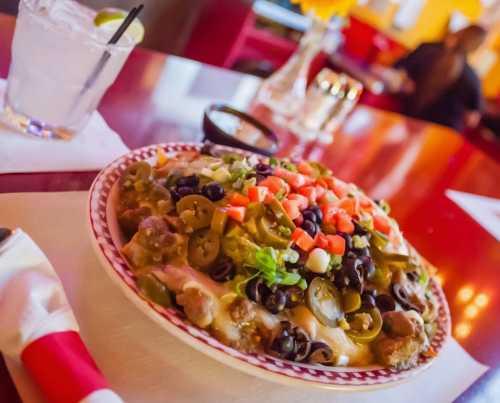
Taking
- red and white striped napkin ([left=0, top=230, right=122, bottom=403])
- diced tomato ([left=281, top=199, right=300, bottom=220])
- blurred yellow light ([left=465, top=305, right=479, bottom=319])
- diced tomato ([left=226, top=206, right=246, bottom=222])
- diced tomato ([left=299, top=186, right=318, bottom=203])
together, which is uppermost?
diced tomato ([left=299, top=186, right=318, bottom=203])

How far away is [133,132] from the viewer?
1.32 m

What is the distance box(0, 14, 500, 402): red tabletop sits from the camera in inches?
46.2

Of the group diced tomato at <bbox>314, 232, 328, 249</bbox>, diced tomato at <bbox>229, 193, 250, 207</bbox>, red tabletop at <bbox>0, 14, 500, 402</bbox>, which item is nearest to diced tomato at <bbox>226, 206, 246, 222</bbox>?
diced tomato at <bbox>229, 193, 250, 207</bbox>

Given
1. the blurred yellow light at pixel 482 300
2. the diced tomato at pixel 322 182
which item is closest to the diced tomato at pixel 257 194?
the diced tomato at pixel 322 182

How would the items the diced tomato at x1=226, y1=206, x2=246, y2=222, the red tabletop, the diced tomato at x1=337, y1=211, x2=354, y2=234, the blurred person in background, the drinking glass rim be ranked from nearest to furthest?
the diced tomato at x1=226, y1=206, x2=246, y2=222, the diced tomato at x1=337, y1=211, x2=354, y2=234, the drinking glass rim, the red tabletop, the blurred person in background

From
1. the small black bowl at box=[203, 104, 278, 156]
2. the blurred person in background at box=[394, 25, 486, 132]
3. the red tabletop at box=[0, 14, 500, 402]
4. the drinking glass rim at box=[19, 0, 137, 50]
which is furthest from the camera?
the blurred person in background at box=[394, 25, 486, 132]

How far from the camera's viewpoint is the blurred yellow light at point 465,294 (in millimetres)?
1251

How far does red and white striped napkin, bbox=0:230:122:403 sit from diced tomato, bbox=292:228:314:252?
35 cm

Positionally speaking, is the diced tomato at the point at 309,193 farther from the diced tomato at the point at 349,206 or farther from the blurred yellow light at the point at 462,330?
the blurred yellow light at the point at 462,330

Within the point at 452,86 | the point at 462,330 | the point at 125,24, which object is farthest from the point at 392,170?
the point at 452,86

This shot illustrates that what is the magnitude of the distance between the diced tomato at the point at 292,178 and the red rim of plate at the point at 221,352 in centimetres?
31

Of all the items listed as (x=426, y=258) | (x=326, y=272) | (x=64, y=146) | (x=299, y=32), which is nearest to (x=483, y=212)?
(x=426, y=258)

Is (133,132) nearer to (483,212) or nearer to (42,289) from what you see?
(42,289)

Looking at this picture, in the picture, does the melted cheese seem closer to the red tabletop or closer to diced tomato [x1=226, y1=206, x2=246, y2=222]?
diced tomato [x1=226, y1=206, x2=246, y2=222]
